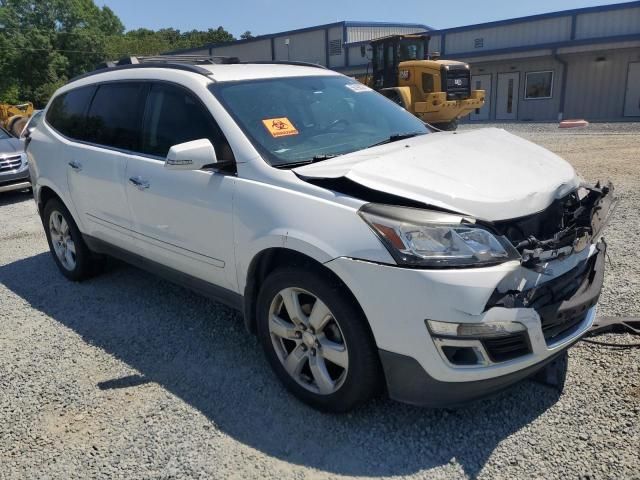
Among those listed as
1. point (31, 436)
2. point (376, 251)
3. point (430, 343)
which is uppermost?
point (376, 251)

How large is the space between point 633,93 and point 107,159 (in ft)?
81.4

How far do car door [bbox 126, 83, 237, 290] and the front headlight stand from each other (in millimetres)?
1075

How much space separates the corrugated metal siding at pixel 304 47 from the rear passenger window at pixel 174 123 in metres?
29.7

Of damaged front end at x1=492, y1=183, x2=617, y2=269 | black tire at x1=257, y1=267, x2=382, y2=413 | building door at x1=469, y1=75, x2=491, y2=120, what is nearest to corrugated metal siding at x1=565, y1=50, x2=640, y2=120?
building door at x1=469, y1=75, x2=491, y2=120

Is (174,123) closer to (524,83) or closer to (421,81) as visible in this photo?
(421,81)

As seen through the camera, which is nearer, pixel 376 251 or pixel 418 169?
pixel 376 251

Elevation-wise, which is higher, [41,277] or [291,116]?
[291,116]

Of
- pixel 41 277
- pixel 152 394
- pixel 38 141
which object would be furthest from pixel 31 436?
pixel 38 141

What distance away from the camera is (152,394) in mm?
3086

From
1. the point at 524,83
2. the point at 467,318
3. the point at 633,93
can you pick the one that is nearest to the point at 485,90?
the point at 524,83

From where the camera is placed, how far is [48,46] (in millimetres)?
53312

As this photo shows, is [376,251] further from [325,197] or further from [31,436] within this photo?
[31,436]

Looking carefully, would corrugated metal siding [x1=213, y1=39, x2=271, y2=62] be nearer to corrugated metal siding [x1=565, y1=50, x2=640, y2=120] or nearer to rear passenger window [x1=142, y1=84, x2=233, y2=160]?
corrugated metal siding [x1=565, y1=50, x2=640, y2=120]

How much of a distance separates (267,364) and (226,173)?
4.08 feet
